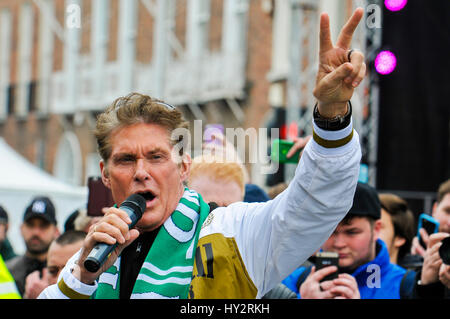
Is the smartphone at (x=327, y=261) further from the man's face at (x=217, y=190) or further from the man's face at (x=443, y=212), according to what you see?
the man's face at (x=443, y=212)

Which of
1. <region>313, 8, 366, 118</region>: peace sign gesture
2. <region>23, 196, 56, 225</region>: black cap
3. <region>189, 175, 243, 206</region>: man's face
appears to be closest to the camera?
<region>313, 8, 366, 118</region>: peace sign gesture

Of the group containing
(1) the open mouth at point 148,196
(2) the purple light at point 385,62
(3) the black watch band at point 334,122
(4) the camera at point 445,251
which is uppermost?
(2) the purple light at point 385,62

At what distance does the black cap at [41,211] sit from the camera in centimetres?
578

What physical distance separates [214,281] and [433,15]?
6360mm

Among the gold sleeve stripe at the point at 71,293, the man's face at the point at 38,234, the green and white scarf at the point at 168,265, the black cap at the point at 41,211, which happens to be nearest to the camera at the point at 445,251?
the green and white scarf at the point at 168,265

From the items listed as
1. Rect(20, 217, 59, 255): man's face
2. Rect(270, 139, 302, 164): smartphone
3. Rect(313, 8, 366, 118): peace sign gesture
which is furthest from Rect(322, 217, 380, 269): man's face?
Rect(20, 217, 59, 255): man's face

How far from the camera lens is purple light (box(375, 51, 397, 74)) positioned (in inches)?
303

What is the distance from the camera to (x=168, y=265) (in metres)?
2.34

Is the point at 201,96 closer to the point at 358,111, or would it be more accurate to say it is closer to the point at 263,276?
the point at 358,111

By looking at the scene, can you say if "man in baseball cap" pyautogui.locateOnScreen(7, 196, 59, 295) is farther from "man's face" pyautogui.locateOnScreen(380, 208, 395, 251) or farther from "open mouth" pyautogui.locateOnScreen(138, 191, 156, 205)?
"open mouth" pyautogui.locateOnScreen(138, 191, 156, 205)

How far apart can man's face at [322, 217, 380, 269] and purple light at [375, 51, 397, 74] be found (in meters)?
4.53

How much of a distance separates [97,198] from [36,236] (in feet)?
7.20

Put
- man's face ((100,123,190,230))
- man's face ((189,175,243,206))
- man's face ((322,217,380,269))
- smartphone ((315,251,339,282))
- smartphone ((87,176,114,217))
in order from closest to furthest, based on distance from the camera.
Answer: man's face ((100,123,190,230)) < smartphone ((315,251,339,282)) < man's face ((189,175,243,206)) < man's face ((322,217,380,269)) < smartphone ((87,176,114,217))

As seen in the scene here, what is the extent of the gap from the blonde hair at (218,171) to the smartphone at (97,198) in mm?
463
